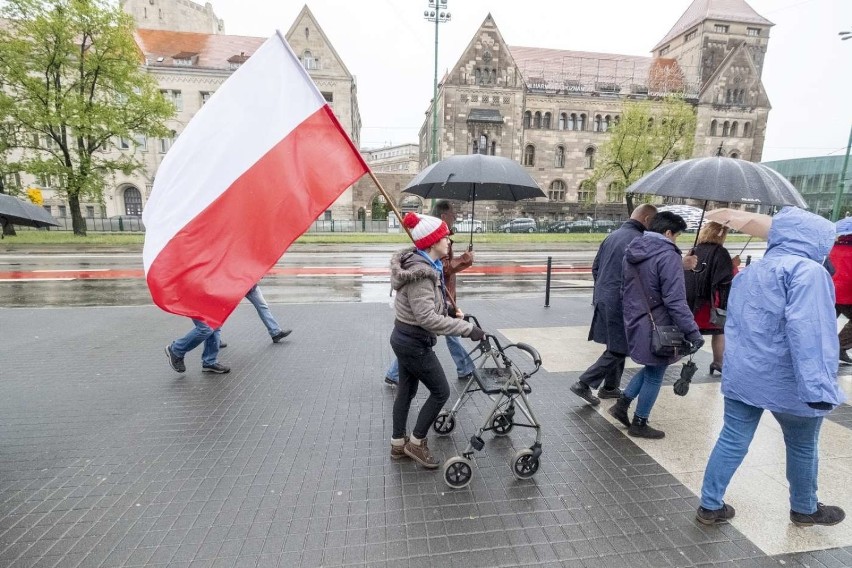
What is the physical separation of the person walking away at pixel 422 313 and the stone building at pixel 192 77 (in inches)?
1608

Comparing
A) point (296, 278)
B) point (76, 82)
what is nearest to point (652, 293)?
point (296, 278)

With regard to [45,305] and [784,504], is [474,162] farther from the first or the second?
[45,305]

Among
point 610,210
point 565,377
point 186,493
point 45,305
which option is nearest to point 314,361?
point 186,493

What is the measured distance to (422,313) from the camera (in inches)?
124

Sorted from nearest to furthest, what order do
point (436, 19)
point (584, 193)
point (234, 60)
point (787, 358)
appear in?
point (787, 358), point (436, 19), point (234, 60), point (584, 193)

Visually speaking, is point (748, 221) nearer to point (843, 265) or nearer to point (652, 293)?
point (652, 293)

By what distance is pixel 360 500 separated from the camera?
3268mm

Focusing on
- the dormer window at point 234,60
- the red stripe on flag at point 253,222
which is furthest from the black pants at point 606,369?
the dormer window at point 234,60

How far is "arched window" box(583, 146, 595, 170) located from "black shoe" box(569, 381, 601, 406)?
1955 inches

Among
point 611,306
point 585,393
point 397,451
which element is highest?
point 611,306

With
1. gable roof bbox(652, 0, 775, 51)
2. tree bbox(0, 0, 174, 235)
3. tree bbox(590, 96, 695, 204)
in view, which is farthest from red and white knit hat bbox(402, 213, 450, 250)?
gable roof bbox(652, 0, 775, 51)

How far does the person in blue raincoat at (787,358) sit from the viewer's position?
2.46m

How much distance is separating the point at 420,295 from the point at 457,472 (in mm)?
1373

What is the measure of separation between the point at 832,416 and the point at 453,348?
3895mm
